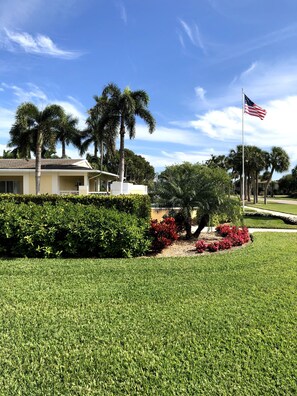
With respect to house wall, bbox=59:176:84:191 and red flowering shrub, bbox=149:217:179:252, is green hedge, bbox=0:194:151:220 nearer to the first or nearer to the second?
red flowering shrub, bbox=149:217:179:252

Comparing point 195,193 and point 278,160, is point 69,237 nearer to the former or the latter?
point 195,193

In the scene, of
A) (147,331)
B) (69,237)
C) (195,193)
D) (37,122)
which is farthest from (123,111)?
(147,331)

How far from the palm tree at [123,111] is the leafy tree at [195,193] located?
599 inches

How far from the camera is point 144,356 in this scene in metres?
2.78

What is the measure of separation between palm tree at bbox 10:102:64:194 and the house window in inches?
169

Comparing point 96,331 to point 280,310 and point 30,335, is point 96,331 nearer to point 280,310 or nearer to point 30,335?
point 30,335

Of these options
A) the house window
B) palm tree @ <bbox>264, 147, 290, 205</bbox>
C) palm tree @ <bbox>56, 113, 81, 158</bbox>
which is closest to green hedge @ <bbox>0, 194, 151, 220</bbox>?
the house window

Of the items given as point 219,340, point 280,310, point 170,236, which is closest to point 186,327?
point 219,340

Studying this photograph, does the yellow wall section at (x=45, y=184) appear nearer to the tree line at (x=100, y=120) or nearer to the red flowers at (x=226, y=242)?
the tree line at (x=100, y=120)

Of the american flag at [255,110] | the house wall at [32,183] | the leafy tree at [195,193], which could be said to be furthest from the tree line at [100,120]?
the leafy tree at [195,193]

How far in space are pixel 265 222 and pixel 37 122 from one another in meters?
18.6

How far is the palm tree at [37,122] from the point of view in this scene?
73.4 feet

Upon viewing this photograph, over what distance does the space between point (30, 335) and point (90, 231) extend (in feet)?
10.9

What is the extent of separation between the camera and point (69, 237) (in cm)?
639
